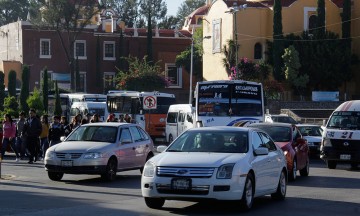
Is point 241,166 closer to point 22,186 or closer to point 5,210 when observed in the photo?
point 5,210

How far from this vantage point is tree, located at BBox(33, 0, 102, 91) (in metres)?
80.7

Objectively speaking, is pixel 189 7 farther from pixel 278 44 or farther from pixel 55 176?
pixel 55 176

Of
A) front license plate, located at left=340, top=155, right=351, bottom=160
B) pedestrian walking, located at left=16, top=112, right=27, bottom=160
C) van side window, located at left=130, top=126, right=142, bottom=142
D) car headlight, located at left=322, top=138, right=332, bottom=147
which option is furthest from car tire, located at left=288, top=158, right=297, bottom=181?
pedestrian walking, located at left=16, top=112, right=27, bottom=160

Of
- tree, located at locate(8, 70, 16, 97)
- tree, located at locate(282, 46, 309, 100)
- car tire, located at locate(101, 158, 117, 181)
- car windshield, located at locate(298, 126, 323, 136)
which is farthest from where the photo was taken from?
tree, located at locate(282, 46, 309, 100)

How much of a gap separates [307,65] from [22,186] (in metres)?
49.4

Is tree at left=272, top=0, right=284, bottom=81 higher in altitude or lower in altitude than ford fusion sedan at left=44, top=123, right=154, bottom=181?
higher

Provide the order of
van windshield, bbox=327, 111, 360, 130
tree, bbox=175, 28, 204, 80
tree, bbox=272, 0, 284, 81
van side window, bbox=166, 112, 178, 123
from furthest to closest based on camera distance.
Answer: tree, bbox=175, 28, 204, 80 → tree, bbox=272, 0, 284, 81 → van side window, bbox=166, 112, 178, 123 → van windshield, bbox=327, 111, 360, 130

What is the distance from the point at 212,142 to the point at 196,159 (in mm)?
1179

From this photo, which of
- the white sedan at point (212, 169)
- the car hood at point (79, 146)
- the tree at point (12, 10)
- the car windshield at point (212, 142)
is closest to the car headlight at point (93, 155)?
the car hood at point (79, 146)

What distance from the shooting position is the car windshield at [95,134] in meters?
22.0

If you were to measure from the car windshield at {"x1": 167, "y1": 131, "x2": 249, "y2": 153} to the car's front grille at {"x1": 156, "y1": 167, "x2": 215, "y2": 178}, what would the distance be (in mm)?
1180

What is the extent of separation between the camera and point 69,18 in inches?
3214

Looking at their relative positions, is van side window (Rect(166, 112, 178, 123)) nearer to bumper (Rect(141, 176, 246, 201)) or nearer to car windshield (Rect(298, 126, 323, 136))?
car windshield (Rect(298, 126, 323, 136))

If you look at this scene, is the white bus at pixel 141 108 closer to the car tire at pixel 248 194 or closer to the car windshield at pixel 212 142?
the car windshield at pixel 212 142
